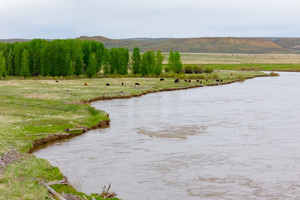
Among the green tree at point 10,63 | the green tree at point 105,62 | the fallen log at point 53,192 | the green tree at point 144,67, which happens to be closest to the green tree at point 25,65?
the green tree at point 10,63

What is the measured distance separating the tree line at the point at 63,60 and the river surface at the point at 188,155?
1814 inches

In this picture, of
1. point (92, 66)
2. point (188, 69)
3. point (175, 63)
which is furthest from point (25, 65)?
point (188, 69)

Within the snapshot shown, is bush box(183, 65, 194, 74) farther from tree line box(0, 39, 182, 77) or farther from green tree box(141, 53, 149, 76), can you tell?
green tree box(141, 53, 149, 76)

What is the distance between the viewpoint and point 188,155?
83.3 feet

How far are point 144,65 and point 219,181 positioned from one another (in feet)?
251

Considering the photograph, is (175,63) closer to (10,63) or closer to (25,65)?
(25,65)

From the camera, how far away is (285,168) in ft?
75.2

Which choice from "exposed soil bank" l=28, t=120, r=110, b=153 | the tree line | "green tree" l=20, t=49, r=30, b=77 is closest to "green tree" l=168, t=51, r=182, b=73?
the tree line

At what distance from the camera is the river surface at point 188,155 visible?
1945 cm

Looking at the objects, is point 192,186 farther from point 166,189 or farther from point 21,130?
point 21,130

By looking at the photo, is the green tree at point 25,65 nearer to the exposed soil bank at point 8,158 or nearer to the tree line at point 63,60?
the tree line at point 63,60

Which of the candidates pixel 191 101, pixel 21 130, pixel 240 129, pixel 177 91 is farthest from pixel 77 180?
pixel 177 91

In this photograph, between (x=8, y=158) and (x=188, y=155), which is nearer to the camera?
(x=8, y=158)

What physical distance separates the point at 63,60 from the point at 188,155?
65555mm
